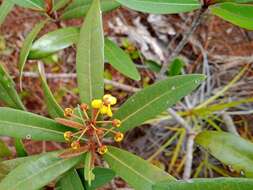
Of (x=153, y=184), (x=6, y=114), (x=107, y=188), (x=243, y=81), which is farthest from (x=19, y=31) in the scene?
(x=153, y=184)

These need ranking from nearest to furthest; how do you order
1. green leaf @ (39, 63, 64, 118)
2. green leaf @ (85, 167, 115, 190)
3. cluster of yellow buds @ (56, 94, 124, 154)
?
cluster of yellow buds @ (56, 94, 124, 154)
green leaf @ (39, 63, 64, 118)
green leaf @ (85, 167, 115, 190)

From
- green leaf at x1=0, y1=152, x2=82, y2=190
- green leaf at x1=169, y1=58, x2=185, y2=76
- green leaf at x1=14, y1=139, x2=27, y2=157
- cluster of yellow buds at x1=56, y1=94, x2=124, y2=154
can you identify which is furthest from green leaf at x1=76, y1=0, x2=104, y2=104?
green leaf at x1=169, y1=58, x2=185, y2=76

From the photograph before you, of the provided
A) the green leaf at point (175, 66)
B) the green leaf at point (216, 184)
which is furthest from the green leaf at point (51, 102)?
the green leaf at point (175, 66)

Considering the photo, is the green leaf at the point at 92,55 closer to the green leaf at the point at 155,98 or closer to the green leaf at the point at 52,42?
the green leaf at the point at 155,98

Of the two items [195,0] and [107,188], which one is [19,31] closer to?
[107,188]

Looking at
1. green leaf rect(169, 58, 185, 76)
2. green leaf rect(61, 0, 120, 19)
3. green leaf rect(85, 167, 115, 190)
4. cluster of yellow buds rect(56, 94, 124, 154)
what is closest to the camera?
cluster of yellow buds rect(56, 94, 124, 154)

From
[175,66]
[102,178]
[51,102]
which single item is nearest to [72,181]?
[102,178]

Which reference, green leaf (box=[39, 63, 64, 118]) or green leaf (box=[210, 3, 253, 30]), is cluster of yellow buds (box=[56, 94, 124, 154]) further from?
green leaf (box=[210, 3, 253, 30])

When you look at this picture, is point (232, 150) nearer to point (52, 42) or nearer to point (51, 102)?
point (51, 102)
